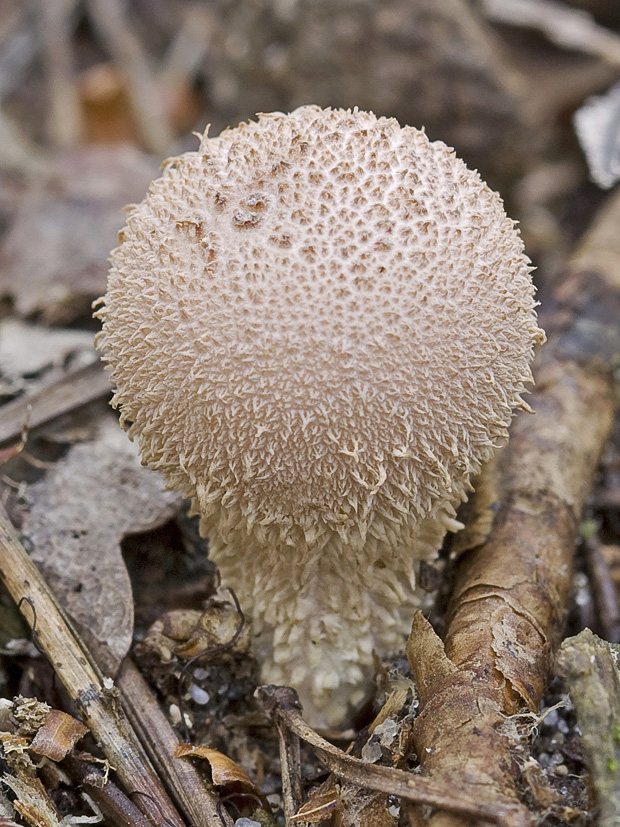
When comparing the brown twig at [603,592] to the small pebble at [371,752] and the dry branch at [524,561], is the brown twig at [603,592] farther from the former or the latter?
the small pebble at [371,752]

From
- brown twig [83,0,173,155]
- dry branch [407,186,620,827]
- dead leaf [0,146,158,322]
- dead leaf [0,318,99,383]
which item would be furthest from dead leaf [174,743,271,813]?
brown twig [83,0,173,155]

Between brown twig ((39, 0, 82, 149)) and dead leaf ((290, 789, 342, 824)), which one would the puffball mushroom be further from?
brown twig ((39, 0, 82, 149))

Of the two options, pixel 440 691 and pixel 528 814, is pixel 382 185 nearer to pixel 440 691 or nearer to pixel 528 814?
pixel 440 691

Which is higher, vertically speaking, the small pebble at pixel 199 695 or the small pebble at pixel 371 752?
the small pebble at pixel 371 752

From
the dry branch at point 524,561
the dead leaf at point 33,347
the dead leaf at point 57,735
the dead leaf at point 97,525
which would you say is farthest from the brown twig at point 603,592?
the dead leaf at point 33,347

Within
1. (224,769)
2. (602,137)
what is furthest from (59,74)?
(224,769)

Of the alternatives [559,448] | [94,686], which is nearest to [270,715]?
[94,686]
